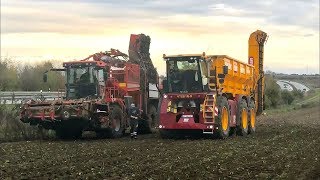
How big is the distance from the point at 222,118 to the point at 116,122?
371cm

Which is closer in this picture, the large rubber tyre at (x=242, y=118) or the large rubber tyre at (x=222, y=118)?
the large rubber tyre at (x=222, y=118)

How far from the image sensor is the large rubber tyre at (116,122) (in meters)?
18.8

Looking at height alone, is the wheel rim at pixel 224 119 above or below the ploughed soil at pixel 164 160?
above

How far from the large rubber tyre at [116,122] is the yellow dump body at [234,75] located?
333cm

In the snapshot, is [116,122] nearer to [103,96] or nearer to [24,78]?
[103,96]

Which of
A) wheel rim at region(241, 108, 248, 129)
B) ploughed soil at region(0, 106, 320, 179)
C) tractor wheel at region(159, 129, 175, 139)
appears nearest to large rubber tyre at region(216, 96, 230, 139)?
ploughed soil at region(0, 106, 320, 179)

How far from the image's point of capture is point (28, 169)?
35.7 ft

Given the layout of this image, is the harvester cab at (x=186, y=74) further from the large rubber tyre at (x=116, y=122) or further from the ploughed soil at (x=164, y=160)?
the ploughed soil at (x=164, y=160)

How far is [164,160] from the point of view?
12.4 meters

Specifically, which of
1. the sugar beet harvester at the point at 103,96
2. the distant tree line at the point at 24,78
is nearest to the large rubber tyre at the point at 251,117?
the sugar beet harvester at the point at 103,96

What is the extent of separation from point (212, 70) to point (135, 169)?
8.79 meters

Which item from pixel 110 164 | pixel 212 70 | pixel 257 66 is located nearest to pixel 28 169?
pixel 110 164

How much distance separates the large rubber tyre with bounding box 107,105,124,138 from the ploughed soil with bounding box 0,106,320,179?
2136 mm

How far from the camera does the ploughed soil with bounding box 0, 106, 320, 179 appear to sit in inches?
405
